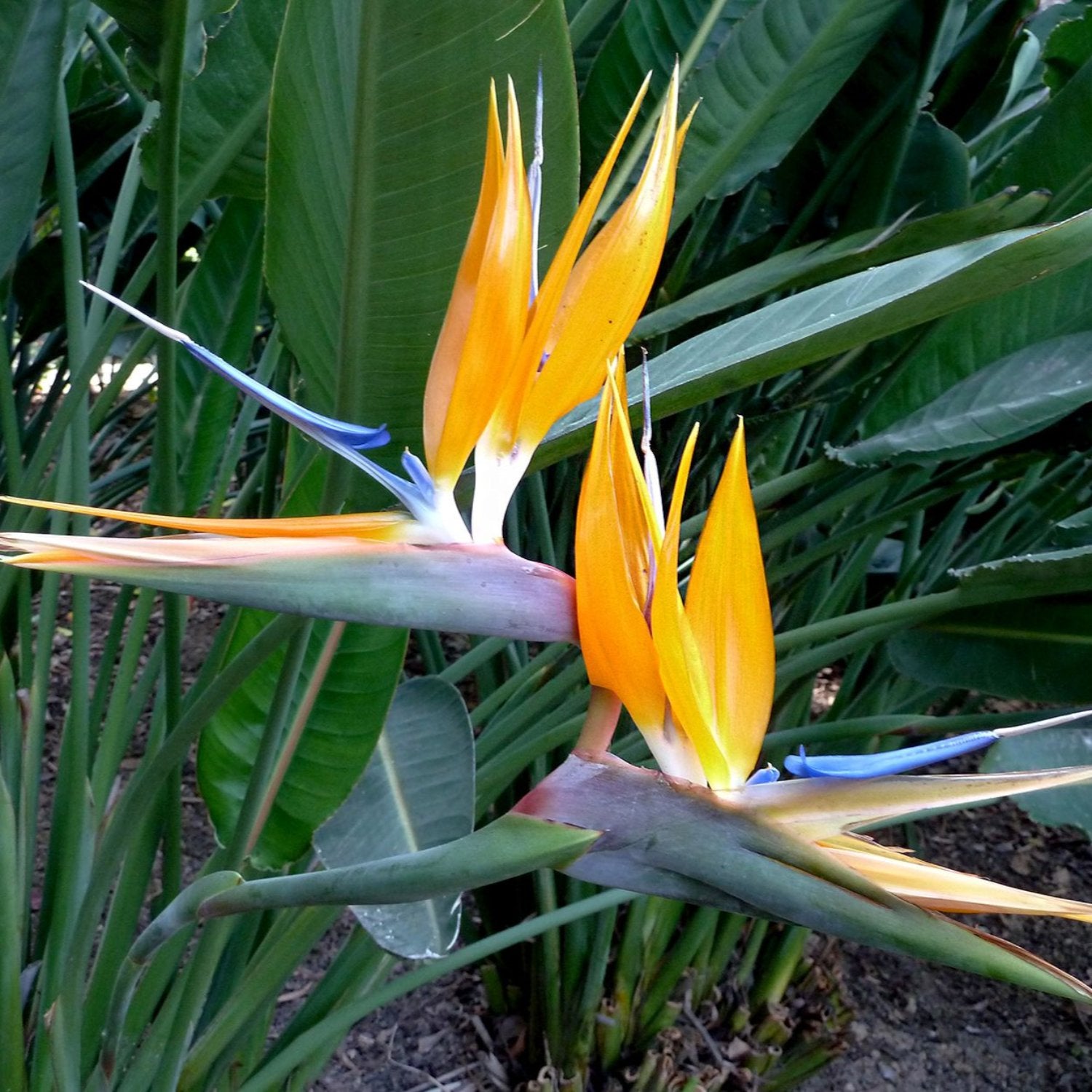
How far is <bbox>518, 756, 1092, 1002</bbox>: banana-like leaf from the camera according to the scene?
9.6 inches

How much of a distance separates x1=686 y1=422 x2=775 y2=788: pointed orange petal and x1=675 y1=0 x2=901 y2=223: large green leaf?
49 cm

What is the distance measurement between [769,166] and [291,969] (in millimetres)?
703

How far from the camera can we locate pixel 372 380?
0.49 meters

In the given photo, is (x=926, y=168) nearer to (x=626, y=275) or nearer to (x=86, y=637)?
(x=626, y=275)

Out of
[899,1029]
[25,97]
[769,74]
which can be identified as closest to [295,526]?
[25,97]

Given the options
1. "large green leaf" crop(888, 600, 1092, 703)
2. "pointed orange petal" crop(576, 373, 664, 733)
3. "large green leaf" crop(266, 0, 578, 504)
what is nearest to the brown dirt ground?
"large green leaf" crop(888, 600, 1092, 703)

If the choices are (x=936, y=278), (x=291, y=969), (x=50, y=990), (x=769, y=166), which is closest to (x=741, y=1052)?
(x=291, y=969)

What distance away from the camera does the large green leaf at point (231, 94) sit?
26.0 inches

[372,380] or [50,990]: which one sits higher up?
[372,380]

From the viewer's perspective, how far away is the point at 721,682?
1.01ft

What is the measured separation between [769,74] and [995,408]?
30cm

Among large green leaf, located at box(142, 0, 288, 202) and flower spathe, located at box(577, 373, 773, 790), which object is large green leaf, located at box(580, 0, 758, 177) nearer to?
large green leaf, located at box(142, 0, 288, 202)

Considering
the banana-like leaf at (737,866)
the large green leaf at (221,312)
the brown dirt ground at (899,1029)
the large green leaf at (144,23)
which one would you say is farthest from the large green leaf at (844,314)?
the brown dirt ground at (899,1029)

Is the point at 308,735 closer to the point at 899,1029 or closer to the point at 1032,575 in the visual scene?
the point at 1032,575
